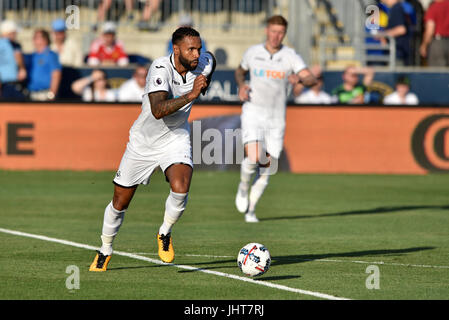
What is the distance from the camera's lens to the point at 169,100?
947 centimetres

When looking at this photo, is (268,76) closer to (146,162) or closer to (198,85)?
(146,162)

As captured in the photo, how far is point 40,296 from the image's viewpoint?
8445 millimetres

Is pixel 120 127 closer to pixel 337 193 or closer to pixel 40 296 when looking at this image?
pixel 337 193

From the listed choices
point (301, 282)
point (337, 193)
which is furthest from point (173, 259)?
point (337, 193)

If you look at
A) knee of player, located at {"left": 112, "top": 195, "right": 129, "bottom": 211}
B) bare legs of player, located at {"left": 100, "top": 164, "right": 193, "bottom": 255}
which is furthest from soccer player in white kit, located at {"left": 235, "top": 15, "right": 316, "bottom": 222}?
knee of player, located at {"left": 112, "top": 195, "right": 129, "bottom": 211}

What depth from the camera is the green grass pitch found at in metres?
8.98

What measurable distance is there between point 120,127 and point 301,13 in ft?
20.0

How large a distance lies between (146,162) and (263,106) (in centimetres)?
502

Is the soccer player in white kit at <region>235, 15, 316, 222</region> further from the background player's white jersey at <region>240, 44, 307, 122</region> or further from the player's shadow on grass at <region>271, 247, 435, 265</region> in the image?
the player's shadow on grass at <region>271, 247, 435, 265</region>

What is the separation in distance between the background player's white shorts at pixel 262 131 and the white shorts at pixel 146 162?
463 cm

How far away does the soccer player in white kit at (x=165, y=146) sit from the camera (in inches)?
384

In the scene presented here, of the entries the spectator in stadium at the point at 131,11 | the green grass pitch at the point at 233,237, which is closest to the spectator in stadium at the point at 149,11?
the spectator in stadium at the point at 131,11

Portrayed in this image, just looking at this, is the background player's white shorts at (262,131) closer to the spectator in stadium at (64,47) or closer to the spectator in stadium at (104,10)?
the spectator in stadium at (64,47)

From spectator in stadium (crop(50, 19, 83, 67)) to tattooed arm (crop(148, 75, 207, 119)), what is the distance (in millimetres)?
14740
